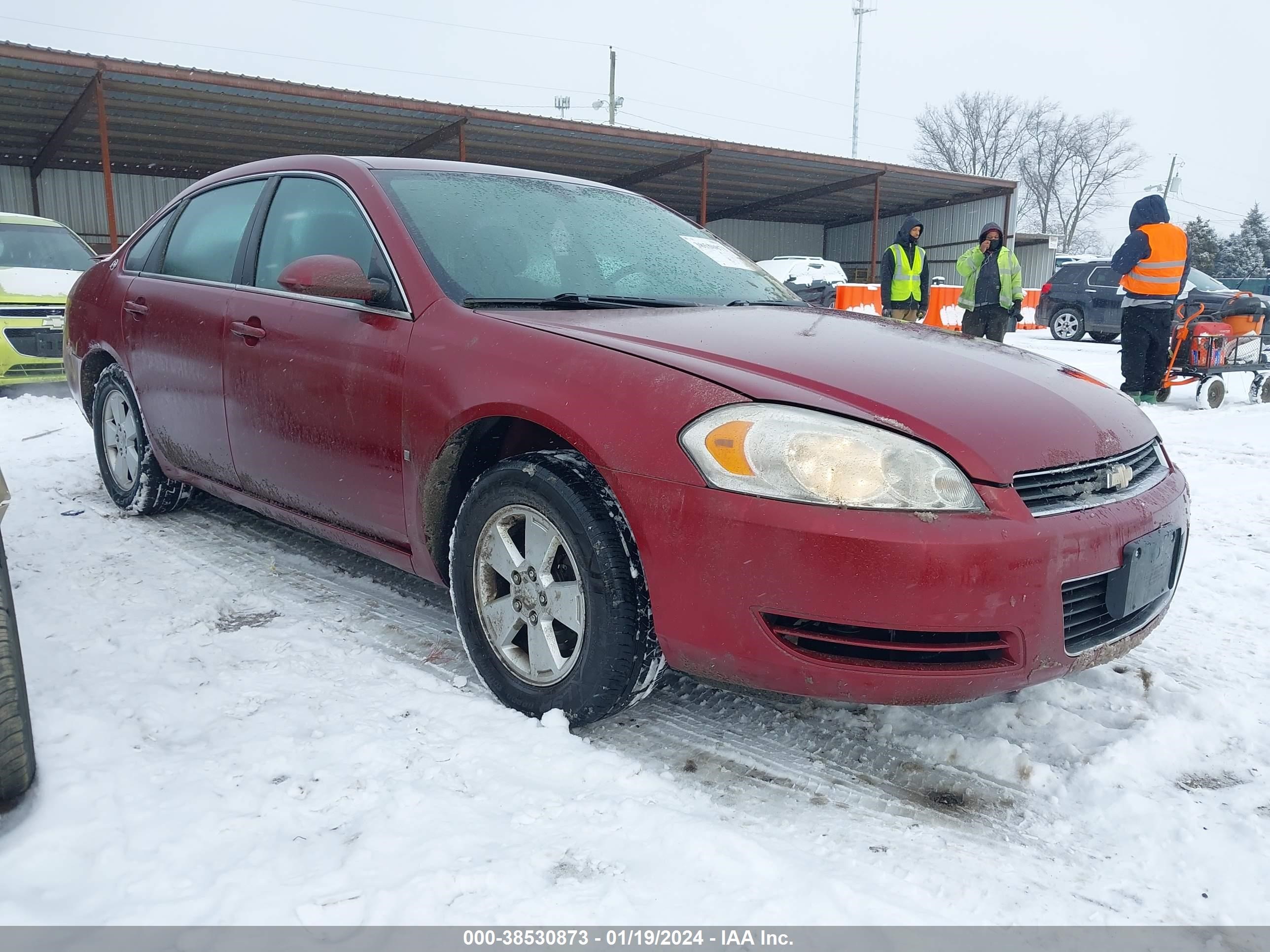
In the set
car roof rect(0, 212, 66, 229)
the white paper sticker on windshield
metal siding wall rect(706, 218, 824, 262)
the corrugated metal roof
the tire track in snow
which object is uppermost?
the corrugated metal roof

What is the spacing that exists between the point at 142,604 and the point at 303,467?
74 centimetres

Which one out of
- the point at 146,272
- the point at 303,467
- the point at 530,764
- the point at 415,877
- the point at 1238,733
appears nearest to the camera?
the point at 415,877

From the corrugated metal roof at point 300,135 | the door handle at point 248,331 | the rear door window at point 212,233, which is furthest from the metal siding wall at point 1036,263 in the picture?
the door handle at point 248,331

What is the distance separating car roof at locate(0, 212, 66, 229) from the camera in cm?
855

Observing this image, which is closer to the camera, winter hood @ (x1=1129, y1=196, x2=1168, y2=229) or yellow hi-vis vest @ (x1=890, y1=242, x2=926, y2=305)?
winter hood @ (x1=1129, y1=196, x2=1168, y2=229)

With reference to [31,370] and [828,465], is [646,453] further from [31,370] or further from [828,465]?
[31,370]

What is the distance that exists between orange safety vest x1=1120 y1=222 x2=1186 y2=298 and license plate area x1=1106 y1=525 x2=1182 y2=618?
6194 millimetres

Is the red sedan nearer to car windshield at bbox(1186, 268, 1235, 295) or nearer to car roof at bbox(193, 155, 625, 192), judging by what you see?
car roof at bbox(193, 155, 625, 192)

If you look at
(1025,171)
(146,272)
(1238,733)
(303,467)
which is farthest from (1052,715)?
(1025,171)

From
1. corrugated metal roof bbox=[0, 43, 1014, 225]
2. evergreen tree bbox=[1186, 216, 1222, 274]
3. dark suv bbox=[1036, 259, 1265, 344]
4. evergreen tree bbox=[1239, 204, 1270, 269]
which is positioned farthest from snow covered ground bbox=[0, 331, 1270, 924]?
evergreen tree bbox=[1239, 204, 1270, 269]

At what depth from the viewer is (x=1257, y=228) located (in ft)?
162

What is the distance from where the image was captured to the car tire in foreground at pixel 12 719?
1.75 metres
